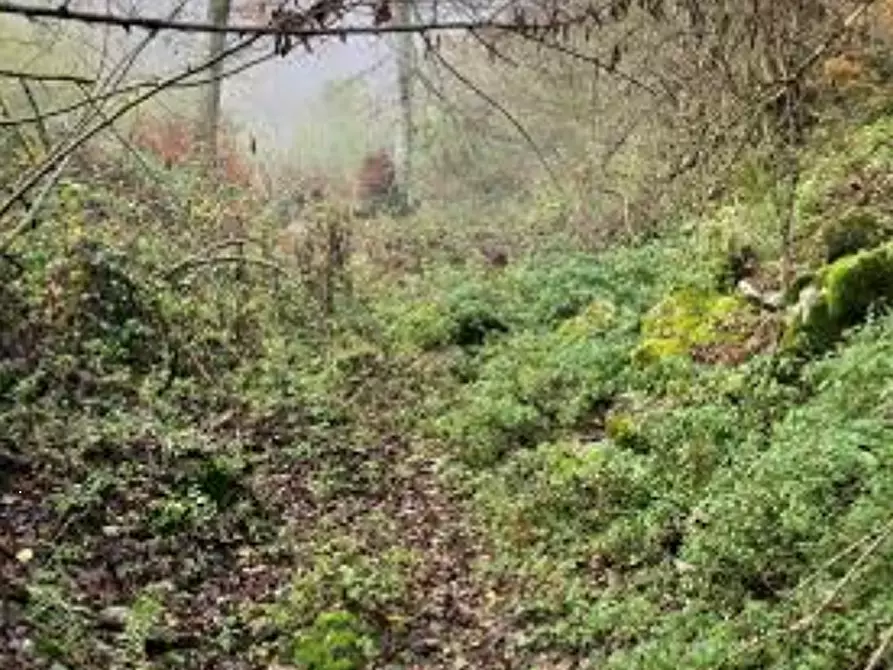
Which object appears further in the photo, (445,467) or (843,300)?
(445,467)

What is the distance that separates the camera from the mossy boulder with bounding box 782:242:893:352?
27.3 feet

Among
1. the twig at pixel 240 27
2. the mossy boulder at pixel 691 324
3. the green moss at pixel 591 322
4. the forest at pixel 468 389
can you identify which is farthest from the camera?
the green moss at pixel 591 322

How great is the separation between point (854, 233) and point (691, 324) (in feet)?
4.79

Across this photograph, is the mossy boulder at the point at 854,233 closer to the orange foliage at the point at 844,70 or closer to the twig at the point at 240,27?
the orange foliage at the point at 844,70

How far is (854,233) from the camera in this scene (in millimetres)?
9586

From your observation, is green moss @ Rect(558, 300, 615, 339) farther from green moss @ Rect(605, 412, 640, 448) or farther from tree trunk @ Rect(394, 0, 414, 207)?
tree trunk @ Rect(394, 0, 414, 207)

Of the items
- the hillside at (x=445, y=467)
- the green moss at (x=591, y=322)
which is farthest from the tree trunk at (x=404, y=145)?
the hillside at (x=445, y=467)

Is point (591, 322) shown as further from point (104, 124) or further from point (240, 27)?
point (240, 27)

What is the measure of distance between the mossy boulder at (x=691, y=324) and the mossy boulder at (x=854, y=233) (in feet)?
2.69

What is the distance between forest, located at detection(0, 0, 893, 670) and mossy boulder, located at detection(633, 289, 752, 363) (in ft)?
0.13

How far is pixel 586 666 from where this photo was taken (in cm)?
617

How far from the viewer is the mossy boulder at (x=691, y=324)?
32.3 ft

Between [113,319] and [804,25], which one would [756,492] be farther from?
[113,319]

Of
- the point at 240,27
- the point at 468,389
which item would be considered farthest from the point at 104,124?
the point at 468,389
